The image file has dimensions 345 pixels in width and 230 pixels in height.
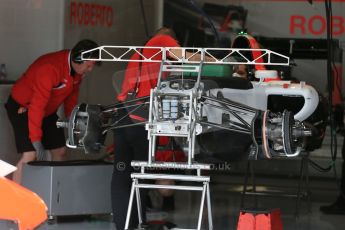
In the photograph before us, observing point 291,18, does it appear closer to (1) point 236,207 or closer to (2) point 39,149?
(1) point 236,207

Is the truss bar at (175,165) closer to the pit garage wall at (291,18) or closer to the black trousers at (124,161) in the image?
the black trousers at (124,161)

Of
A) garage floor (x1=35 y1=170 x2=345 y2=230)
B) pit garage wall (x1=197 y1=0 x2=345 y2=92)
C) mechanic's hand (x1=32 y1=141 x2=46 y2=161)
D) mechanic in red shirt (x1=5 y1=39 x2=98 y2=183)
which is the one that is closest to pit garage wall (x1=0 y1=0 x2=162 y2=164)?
mechanic in red shirt (x1=5 y1=39 x2=98 y2=183)

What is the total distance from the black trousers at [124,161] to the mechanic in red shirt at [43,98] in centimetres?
119

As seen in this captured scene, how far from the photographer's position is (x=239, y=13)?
10727mm

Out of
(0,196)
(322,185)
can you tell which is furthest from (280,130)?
(322,185)

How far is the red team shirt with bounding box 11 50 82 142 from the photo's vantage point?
6.85 metres

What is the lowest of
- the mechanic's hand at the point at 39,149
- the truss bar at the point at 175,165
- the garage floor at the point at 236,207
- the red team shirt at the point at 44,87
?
the garage floor at the point at 236,207

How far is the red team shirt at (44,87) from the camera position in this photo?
6.85m

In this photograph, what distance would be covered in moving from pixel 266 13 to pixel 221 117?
562 centimetres

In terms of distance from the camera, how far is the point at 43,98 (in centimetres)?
685

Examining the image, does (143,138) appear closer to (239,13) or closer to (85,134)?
(85,134)

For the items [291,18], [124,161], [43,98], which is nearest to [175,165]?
[124,161]

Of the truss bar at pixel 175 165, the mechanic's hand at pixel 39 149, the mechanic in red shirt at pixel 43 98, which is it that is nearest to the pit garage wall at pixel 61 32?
the mechanic in red shirt at pixel 43 98

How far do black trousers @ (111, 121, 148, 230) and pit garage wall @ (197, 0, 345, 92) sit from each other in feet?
16.7
